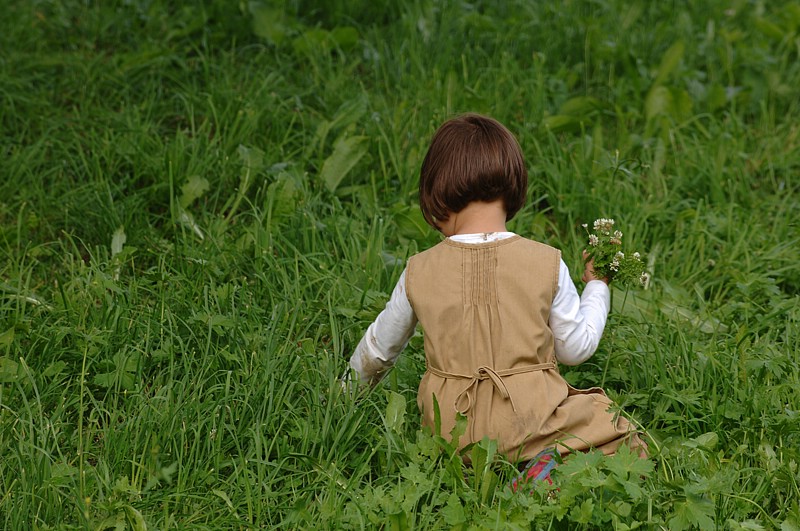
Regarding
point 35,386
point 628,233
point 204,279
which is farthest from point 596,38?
point 35,386

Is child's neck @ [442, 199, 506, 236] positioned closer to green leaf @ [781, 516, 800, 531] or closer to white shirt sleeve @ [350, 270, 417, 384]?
white shirt sleeve @ [350, 270, 417, 384]

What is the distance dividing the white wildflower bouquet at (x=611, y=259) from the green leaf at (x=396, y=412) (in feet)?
2.07

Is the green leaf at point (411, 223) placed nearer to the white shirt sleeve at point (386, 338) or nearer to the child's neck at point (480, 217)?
the white shirt sleeve at point (386, 338)

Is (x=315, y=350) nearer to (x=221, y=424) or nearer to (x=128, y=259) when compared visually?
(x=221, y=424)

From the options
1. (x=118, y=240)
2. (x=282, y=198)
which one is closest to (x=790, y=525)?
Result: (x=282, y=198)

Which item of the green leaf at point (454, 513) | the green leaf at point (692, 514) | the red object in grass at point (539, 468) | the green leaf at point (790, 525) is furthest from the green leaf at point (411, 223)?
the green leaf at point (790, 525)

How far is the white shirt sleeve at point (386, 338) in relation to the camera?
2.45 m

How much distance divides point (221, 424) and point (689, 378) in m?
1.34

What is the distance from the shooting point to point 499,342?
228 cm

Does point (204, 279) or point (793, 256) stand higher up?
point (204, 279)

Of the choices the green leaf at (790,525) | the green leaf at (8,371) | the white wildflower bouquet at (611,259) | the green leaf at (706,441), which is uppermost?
the white wildflower bouquet at (611,259)

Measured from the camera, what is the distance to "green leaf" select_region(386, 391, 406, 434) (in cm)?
249

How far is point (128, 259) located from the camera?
10.6 feet

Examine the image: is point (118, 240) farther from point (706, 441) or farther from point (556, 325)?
point (706, 441)
